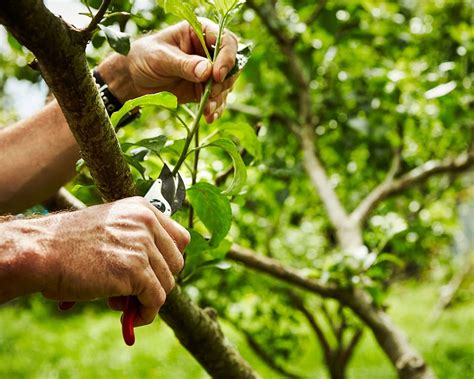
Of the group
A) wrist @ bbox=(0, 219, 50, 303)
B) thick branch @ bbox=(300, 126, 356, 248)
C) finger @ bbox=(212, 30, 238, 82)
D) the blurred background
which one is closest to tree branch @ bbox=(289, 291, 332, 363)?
the blurred background

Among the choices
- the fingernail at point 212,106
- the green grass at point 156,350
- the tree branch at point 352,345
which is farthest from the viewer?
→ the green grass at point 156,350

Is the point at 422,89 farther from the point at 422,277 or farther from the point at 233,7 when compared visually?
the point at 422,277

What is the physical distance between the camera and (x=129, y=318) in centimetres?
56

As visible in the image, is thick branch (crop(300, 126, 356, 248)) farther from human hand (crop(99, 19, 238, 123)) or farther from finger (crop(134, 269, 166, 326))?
finger (crop(134, 269, 166, 326))

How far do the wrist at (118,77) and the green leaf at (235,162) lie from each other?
24 centimetres

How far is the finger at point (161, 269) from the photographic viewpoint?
55 cm

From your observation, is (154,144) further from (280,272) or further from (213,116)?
(280,272)

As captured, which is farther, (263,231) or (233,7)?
(263,231)

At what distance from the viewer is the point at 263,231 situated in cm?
233

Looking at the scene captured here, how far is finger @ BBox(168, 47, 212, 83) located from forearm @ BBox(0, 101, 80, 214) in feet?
0.81

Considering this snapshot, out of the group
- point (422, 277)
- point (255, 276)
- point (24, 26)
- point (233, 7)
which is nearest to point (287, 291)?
point (255, 276)

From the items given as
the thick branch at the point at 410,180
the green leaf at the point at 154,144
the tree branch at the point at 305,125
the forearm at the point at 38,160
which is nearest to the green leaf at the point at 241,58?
the green leaf at the point at 154,144

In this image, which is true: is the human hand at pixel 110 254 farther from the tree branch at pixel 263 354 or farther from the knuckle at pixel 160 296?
the tree branch at pixel 263 354

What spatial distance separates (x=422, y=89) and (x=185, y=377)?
310 cm
